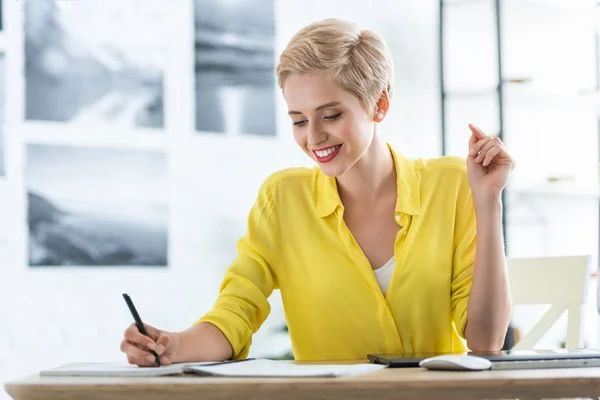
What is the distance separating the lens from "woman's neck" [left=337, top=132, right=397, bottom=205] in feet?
5.90

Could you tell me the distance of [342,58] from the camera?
1.63 meters

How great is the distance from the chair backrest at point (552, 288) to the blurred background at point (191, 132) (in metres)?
1.92

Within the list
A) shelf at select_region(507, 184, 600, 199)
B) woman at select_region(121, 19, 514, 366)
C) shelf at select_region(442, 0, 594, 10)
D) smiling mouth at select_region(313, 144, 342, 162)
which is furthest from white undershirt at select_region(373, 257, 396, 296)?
shelf at select_region(442, 0, 594, 10)

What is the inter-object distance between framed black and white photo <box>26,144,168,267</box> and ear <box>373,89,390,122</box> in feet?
6.62

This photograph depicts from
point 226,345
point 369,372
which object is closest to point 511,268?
point 226,345

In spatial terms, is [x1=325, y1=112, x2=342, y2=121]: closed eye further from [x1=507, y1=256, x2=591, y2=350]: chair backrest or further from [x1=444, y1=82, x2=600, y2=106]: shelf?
[x1=444, y1=82, x2=600, y2=106]: shelf

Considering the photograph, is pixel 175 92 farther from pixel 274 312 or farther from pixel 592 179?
pixel 592 179

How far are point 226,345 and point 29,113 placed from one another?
2.19 metres

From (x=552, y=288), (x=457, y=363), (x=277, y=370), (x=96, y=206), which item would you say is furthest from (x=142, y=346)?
(x=96, y=206)

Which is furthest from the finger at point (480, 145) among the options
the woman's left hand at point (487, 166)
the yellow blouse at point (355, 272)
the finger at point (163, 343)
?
the finger at point (163, 343)

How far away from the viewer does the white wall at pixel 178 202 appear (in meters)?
3.38

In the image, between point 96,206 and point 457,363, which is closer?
point 457,363

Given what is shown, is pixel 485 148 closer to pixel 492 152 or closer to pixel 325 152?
pixel 492 152

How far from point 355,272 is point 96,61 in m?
2.22
